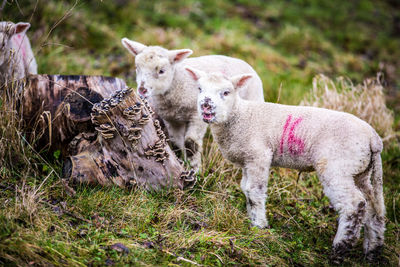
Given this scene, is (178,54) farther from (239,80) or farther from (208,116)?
(208,116)

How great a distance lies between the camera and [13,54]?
3.58m

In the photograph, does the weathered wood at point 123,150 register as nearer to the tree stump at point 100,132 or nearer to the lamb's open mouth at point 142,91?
the tree stump at point 100,132

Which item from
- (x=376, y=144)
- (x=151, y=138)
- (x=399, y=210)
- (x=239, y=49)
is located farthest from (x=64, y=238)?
(x=239, y=49)

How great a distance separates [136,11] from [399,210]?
26.3ft

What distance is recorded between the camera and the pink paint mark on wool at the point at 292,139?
11.1 ft

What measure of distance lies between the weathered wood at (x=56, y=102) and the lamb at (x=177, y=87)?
0.52m

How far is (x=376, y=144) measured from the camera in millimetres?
3197

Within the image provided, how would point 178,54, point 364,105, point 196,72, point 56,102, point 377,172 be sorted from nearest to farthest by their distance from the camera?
point 377,172 < point 196,72 < point 56,102 < point 178,54 < point 364,105

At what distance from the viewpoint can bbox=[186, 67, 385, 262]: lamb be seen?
3148 millimetres

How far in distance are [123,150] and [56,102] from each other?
108cm

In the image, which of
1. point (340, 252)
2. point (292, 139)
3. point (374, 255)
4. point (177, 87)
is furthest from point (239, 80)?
point (374, 255)

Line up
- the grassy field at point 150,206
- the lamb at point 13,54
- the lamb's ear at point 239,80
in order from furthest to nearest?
the lamb at point 13,54
the lamb's ear at point 239,80
the grassy field at point 150,206

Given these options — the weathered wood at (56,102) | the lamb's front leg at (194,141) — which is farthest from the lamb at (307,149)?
the weathered wood at (56,102)

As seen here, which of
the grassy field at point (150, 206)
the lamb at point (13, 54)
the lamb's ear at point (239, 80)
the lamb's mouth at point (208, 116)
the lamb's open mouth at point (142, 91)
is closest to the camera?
the grassy field at point (150, 206)
